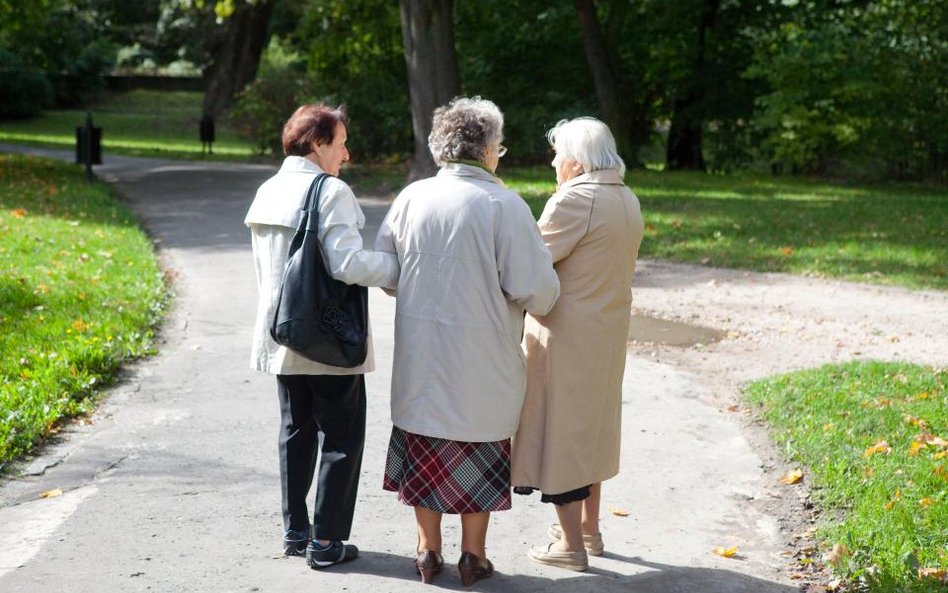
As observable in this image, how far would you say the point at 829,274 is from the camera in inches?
492

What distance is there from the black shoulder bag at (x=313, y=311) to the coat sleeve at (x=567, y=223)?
82cm

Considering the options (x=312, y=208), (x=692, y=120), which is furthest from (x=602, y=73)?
(x=312, y=208)

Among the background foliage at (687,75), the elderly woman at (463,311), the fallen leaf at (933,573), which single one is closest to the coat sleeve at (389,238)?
the elderly woman at (463,311)

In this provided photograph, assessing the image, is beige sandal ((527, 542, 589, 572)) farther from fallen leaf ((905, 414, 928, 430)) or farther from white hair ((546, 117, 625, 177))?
fallen leaf ((905, 414, 928, 430))

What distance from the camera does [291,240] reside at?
468 cm

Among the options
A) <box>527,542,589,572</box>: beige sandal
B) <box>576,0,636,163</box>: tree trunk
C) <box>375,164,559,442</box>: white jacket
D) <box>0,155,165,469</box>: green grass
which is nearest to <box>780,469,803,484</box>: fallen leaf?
<box>527,542,589,572</box>: beige sandal

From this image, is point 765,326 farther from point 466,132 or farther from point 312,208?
point 312,208

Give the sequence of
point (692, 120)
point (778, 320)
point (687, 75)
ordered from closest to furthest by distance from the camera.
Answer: point (778, 320)
point (687, 75)
point (692, 120)

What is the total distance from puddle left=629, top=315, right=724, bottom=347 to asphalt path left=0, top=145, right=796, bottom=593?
2.95ft

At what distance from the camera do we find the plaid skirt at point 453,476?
4.61 m

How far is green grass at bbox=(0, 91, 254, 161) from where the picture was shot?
32.0m

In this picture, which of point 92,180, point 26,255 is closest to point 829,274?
point 26,255

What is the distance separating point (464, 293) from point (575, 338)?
536 millimetres

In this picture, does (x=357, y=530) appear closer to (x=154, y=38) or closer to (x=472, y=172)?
(x=472, y=172)
